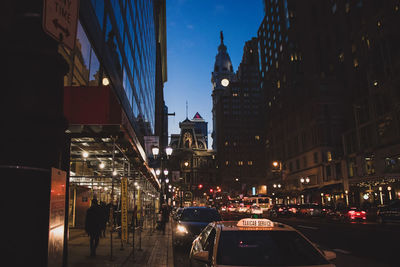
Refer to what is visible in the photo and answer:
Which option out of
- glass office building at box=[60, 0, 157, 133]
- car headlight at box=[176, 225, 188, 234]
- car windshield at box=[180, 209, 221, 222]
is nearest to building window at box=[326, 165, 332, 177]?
glass office building at box=[60, 0, 157, 133]

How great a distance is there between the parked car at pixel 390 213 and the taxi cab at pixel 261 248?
24268mm

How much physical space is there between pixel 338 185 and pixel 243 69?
123166mm

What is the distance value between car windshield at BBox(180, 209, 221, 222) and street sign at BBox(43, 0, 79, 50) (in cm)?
1127

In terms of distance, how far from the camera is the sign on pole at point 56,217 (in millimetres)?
3877

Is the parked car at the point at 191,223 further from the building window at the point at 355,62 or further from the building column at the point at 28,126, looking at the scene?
the building window at the point at 355,62

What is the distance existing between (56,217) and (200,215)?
11306 millimetres

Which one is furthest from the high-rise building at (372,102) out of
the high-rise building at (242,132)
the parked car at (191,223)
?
the high-rise building at (242,132)

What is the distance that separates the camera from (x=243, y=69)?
170000 millimetres

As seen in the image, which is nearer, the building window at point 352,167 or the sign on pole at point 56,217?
the sign on pole at point 56,217

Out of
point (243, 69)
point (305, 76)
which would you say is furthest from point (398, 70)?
point (243, 69)

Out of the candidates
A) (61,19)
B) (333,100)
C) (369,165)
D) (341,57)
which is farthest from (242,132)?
(61,19)

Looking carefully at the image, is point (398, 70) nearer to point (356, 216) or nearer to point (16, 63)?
point (356, 216)

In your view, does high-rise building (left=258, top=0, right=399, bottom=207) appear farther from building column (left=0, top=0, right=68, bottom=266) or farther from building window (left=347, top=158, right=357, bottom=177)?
building column (left=0, top=0, right=68, bottom=266)

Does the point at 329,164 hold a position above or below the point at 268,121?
below
